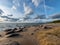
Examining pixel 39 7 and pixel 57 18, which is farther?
pixel 57 18

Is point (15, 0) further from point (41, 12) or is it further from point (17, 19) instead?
point (41, 12)

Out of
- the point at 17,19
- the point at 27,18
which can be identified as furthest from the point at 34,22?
the point at 17,19

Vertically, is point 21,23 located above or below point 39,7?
below

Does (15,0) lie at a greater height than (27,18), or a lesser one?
greater

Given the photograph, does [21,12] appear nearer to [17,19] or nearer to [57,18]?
[17,19]

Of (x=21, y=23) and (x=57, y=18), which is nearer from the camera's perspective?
(x=21, y=23)

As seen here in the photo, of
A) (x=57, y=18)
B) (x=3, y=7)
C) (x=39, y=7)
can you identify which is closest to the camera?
(x=3, y=7)

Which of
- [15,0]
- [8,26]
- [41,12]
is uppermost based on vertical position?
[15,0]

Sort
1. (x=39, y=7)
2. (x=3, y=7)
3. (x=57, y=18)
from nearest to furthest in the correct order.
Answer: (x=3, y=7) → (x=39, y=7) → (x=57, y=18)

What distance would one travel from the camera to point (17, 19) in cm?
931

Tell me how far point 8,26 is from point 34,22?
172cm

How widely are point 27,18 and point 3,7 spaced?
165 centimetres

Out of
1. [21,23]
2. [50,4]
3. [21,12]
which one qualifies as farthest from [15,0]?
[50,4]

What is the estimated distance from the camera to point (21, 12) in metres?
9.33
